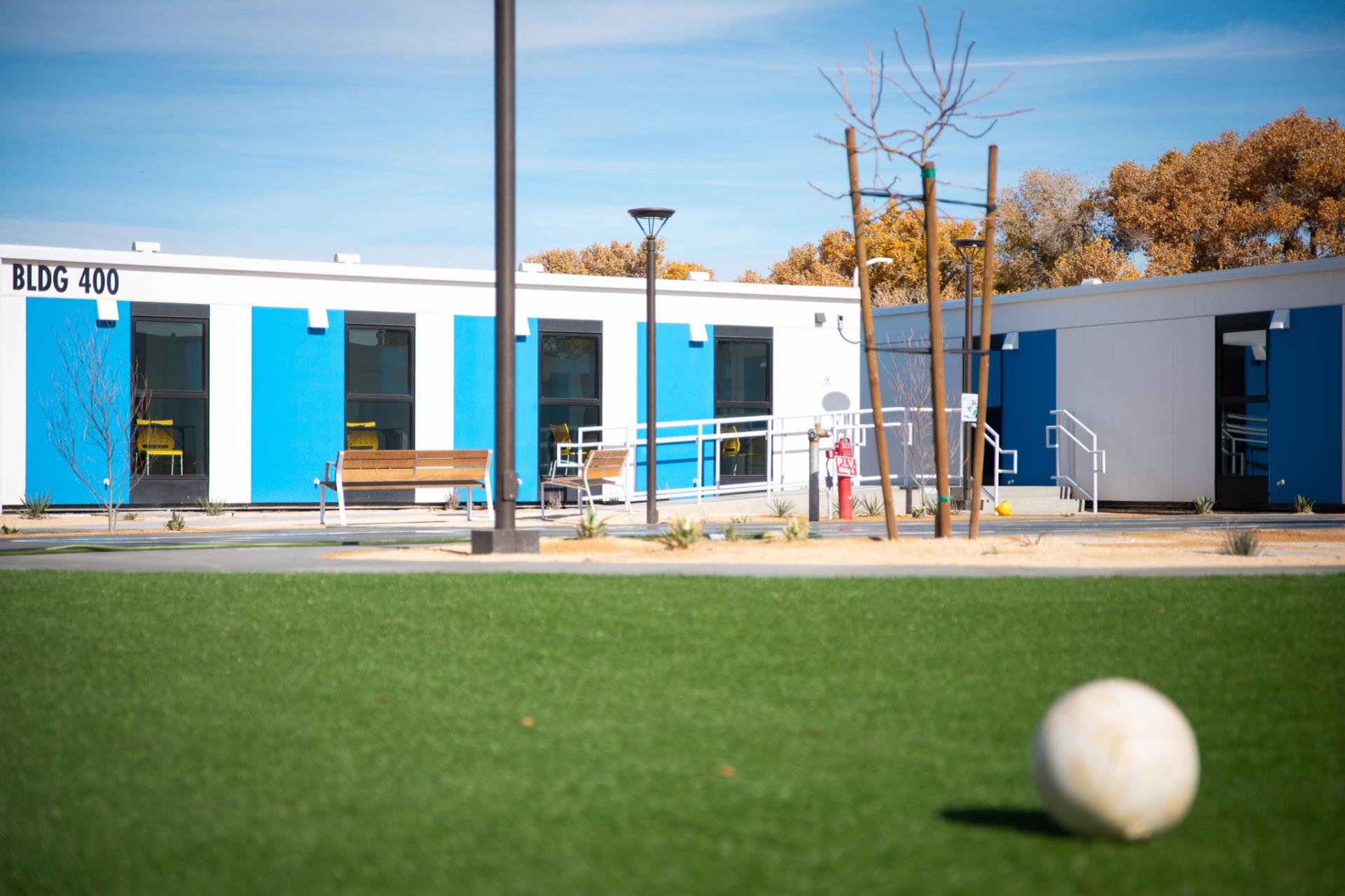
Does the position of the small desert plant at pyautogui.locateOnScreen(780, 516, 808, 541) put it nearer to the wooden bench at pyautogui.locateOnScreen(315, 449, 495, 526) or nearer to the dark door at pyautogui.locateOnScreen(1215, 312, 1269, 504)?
the wooden bench at pyautogui.locateOnScreen(315, 449, 495, 526)

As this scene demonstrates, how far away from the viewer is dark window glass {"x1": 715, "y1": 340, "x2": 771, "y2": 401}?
22.6m

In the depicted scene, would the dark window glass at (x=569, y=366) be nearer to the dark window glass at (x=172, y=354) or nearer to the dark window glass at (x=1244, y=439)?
the dark window glass at (x=172, y=354)

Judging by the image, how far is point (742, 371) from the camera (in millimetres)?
22859

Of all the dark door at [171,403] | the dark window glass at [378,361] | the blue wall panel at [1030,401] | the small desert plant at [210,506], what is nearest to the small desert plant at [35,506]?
the dark door at [171,403]

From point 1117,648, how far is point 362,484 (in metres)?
11.9

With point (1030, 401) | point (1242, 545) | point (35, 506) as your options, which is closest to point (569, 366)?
point (35, 506)

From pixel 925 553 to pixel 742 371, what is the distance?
1368cm

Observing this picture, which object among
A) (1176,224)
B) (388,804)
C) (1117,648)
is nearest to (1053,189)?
(1176,224)

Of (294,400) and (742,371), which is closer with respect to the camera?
(294,400)

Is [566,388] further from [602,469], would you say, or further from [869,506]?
[869,506]

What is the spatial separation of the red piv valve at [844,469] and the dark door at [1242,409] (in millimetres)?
6101

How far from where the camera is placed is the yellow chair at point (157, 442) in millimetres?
18875

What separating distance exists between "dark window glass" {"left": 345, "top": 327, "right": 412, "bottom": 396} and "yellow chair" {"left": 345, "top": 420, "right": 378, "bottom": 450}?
1.62ft

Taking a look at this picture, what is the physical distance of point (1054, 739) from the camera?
9.84 feet
